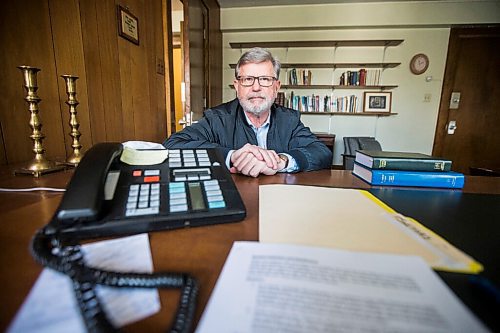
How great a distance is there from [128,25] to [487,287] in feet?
6.22

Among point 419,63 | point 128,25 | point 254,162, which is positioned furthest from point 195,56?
point 419,63

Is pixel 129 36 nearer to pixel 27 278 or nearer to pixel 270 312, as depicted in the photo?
pixel 27 278

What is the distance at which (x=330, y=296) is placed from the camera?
0.69 ft

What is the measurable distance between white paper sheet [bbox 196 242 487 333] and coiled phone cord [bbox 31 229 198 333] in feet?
0.06

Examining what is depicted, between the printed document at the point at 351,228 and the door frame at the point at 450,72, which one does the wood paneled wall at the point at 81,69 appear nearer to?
the printed document at the point at 351,228

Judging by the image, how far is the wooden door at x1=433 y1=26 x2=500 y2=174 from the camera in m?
3.18

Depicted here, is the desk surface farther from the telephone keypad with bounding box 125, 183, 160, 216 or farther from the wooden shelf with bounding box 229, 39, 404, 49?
the wooden shelf with bounding box 229, 39, 404, 49

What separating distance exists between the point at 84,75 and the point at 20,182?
2.60 feet

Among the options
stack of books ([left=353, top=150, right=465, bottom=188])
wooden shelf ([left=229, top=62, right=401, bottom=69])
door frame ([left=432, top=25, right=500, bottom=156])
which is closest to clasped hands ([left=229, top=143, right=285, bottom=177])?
stack of books ([left=353, top=150, right=465, bottom=188])

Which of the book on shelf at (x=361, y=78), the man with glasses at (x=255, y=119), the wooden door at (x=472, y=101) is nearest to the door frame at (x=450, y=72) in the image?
the wooden door at (x=472, y=101)

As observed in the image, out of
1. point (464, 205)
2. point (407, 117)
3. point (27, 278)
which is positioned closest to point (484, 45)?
point (407, 117)

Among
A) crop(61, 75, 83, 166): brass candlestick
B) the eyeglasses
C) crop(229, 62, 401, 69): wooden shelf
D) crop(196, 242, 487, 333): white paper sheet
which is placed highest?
crop(229, 62, 401, 69): wooden shelf

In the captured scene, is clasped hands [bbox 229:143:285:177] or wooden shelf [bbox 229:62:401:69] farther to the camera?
wooden shelf [bbox 229:62:401:69]

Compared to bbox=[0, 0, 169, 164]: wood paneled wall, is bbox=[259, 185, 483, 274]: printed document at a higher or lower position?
lower
